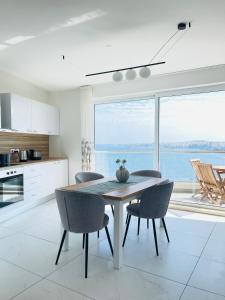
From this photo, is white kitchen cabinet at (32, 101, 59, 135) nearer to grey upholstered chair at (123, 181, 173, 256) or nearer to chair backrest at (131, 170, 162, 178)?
chair backrest at (131, 170, 162, 178)

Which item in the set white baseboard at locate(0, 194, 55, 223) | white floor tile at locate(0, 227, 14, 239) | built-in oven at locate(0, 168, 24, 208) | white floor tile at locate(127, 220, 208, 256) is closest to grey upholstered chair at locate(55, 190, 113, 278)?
white floor tile at locate(127, 220, 208, 256)

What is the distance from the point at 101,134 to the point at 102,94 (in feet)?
3.22

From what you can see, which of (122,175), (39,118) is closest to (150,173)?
(122,175)

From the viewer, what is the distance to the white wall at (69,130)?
557 centimetres

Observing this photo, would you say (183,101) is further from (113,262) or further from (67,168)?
(113,262)

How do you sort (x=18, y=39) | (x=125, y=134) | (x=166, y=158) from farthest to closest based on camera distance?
(x=125, y=134), (x=166, y=158), (x=18, y=39)

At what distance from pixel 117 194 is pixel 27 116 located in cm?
299

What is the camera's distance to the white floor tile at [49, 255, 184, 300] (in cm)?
203

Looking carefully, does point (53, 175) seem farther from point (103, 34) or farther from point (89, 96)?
point (103, 34)

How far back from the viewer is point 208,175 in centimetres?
444

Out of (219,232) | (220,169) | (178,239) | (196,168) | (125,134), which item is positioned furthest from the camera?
(125,134)

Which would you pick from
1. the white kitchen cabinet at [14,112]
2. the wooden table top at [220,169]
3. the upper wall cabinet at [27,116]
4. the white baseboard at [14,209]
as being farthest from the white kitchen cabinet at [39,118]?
the wooden table top at [220,169]

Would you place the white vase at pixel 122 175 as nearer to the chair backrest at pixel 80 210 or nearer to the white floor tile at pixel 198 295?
the chair backrest at pixel 80 210

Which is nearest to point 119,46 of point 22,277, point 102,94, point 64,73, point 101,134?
point 64,73
